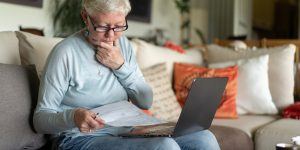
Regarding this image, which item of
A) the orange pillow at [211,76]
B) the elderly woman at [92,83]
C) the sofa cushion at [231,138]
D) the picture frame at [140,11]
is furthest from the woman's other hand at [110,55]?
the picture frame at [140,11]

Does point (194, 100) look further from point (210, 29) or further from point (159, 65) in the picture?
point (210, 29)

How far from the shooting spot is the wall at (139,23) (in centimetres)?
307

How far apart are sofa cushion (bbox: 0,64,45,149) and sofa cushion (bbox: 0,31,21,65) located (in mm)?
197

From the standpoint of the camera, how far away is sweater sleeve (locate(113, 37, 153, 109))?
1.77 m

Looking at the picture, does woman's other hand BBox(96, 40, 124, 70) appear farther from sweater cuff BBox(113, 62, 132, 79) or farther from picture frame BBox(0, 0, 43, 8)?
picture frame BBox(0, 0, 43, 8)

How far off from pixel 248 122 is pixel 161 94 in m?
0.49

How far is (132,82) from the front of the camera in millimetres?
1793

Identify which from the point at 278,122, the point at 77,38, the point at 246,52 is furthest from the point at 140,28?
the point at 77,38

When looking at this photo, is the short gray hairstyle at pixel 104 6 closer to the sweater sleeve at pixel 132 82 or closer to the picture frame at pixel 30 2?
the sweater sleeve at pixel 132 82

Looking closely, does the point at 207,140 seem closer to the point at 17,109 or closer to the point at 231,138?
the point at 231,138

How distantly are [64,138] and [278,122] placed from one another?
127cm

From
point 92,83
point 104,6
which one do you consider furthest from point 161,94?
point 104,6

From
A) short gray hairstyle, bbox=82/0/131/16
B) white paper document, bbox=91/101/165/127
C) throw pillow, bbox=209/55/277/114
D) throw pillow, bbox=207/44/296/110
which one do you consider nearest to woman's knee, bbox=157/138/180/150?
white paper document, bbox=91/101/165/127

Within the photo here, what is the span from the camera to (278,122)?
2.47 metres
